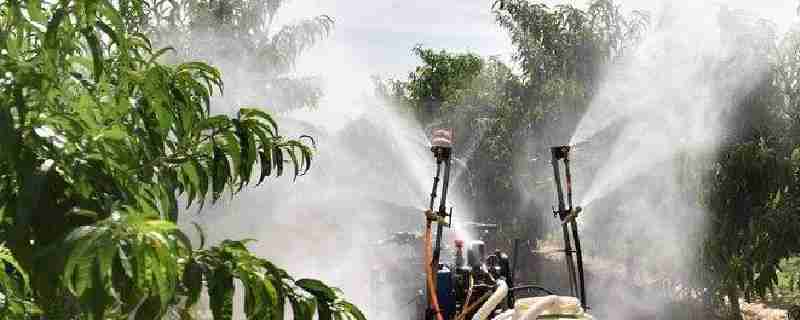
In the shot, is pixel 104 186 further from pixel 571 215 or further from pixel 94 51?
pixel 571 215

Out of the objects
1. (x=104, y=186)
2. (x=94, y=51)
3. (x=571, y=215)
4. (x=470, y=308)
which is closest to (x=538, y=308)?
(x=470, y=308)

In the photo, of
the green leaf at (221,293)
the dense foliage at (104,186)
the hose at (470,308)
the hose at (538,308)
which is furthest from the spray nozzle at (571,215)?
the green leaf at (221,293)

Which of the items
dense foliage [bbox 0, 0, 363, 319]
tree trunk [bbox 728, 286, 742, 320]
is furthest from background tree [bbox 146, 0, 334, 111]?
dense foliage [bbox 0, 0, 363, 319]

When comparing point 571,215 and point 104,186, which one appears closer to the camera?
point 104,186

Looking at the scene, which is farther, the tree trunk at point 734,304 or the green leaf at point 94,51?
the tree trunk at point 734,304

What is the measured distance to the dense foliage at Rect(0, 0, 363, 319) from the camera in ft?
5.30

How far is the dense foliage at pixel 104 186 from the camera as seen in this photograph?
161 cm

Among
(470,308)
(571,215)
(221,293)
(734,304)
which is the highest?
(571,215)

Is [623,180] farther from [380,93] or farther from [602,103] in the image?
[380,93]

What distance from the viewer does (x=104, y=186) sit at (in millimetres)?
2051

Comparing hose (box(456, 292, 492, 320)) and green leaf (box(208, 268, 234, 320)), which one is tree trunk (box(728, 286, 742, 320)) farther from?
green leaf (box(208, 268, 234, 320))

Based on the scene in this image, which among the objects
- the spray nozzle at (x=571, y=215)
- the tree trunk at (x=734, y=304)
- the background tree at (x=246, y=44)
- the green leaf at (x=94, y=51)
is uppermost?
the background tree at (x=246, y=44)

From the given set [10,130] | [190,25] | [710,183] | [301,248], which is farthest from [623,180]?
[10,130]

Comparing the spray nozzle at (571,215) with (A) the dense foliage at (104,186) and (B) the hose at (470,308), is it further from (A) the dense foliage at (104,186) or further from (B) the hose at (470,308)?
(A) the dense foliage at (104,186)
